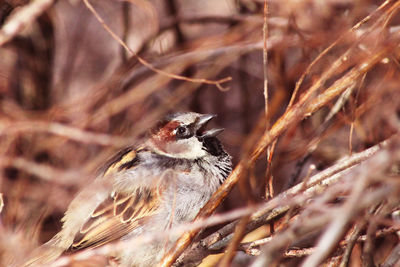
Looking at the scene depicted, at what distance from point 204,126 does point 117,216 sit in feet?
2.24

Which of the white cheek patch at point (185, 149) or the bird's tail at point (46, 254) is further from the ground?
the white cheek patch at point (185, 149)

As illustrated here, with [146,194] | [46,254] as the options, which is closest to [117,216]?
[146,194]

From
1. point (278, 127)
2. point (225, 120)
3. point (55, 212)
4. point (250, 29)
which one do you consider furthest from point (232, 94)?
point (278, 127)

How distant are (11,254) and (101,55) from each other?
10.2 ft

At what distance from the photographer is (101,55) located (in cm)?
593

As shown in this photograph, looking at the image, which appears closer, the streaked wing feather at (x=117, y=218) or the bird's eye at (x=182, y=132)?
the streaked wing feather at (x=117, y=218)

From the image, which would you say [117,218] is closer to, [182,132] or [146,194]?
[146,194]

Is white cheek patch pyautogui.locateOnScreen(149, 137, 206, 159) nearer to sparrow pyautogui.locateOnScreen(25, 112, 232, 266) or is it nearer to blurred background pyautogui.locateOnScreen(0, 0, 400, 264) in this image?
sparrow pyautogui.locateOnScreen(25, 112, 232, 266)

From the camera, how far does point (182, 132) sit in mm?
3205

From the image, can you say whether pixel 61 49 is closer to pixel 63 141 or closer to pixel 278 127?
pixel 63 141

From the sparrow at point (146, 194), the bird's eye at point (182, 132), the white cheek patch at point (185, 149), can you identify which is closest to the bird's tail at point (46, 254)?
the sparrow at point (146, 194)

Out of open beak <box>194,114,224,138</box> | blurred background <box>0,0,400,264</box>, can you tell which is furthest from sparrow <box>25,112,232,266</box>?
blurred background <box>0,0,400,264</box>

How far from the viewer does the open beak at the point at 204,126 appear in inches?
122

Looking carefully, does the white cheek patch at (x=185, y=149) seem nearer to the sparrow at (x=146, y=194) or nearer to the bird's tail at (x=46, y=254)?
the sparrow at (x=146, y=194)
